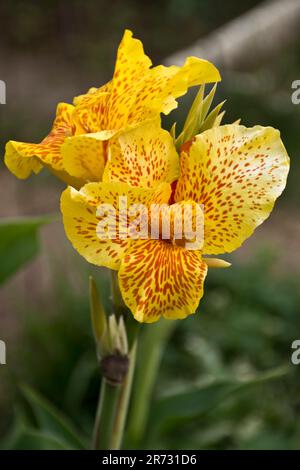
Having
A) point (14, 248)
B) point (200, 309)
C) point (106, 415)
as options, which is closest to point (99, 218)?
point (106, 415)

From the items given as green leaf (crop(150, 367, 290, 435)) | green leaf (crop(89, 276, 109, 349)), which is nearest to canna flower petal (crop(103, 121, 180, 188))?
green leaf (crop(89, 276, 109, 349))

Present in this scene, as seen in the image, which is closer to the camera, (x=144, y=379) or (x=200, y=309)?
(x=144, y=379)

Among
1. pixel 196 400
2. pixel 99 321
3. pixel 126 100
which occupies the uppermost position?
pixel 126 100

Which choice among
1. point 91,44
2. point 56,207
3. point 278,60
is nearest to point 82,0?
point 91,44

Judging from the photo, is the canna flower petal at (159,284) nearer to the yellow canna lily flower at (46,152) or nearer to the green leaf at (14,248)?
the yellow canna lily flower at (46,152)

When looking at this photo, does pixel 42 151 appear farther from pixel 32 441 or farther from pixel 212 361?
pixel 212 361

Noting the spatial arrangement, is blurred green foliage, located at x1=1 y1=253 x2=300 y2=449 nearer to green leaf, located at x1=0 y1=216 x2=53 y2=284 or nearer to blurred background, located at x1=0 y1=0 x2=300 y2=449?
blurred background, located at x1=0 y1=0 x2=300 y2=449

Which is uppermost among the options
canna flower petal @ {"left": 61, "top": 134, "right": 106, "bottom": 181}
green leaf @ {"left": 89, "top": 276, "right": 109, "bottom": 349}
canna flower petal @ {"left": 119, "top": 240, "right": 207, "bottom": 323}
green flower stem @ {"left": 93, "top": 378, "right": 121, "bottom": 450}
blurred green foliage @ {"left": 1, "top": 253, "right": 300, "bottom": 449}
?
canna flower petal @ {"left": 61, "top": 134, "right": 106, "bottom": 181}
